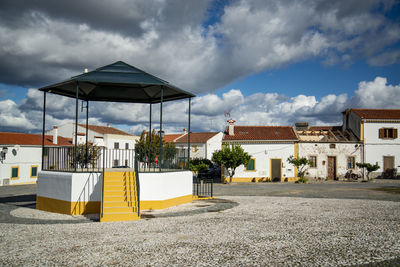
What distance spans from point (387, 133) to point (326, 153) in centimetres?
685

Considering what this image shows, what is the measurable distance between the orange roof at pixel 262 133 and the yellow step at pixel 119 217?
2316cm

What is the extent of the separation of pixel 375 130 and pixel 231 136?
14896mm

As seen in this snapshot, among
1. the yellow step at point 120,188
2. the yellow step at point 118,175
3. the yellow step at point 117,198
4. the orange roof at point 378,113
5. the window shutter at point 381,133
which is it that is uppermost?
the orange roof at point 378,113

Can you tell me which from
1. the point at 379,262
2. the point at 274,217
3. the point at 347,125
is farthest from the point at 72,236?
the point at 347,125

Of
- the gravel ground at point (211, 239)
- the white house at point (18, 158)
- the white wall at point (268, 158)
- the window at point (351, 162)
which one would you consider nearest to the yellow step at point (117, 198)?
the gravel ground at point (211, 239)

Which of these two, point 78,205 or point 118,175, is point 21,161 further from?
point 118,175

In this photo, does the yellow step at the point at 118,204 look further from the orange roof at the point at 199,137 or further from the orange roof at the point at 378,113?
the orange roof at the point at 199,137

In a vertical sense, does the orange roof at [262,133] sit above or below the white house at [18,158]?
above

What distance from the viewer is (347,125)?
36.0 m

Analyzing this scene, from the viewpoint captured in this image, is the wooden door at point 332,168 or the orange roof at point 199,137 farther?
the orange roof at point 199,137

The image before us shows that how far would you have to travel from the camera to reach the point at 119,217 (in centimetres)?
959

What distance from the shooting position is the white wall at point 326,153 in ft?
101

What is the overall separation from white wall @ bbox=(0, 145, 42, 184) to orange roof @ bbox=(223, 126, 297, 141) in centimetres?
2089

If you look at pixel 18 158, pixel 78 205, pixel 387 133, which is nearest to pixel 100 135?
pixel 18 158
